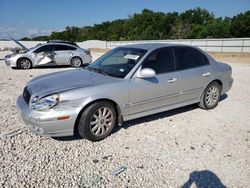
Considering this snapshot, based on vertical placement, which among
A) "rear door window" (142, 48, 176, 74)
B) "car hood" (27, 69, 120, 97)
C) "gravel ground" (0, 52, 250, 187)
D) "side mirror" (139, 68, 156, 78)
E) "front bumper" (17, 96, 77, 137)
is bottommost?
"gravel ground" (0, 52, 250, 187)

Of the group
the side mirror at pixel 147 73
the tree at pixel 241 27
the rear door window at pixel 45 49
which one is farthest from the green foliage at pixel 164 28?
the side mirror at pixel 147 73

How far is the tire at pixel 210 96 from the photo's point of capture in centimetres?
543

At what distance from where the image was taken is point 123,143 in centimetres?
389

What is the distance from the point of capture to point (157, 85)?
440cm

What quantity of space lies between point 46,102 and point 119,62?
1.75m

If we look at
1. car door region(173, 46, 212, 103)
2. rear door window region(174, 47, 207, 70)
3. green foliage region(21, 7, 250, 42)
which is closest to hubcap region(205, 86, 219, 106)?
car door region(173, 46, 212, 103)

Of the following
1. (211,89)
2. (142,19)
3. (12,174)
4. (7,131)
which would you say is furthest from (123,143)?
(142,19)

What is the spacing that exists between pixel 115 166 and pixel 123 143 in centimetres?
68

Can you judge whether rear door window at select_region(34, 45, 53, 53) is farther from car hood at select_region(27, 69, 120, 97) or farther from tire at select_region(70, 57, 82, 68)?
car hood at select_region(27, 69, 120, 97)

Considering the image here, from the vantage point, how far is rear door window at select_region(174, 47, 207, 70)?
4.88 m

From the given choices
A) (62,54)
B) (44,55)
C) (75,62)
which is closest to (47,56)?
(44,55)

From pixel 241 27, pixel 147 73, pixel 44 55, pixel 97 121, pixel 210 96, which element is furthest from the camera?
pixel 241 27

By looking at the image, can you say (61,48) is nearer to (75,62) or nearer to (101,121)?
(75,62)

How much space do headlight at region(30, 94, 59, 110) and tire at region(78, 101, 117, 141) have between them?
0.48 meters
